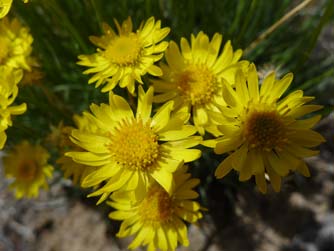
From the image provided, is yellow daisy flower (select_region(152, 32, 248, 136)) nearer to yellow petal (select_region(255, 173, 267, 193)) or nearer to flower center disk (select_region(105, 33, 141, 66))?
flower center disk (select_region(105, 33, 141, 66))

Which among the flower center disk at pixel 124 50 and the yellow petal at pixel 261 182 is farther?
the flower center disk at pixel 124 50

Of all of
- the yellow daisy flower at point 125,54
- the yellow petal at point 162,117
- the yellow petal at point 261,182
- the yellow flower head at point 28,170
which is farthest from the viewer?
the yellow flower head at point 28,170

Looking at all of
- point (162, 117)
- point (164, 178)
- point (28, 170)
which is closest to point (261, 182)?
point (164, 178)

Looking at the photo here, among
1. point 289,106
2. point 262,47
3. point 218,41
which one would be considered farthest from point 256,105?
point 262,47

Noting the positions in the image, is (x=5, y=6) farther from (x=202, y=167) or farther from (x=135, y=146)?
(x=202, y=167)

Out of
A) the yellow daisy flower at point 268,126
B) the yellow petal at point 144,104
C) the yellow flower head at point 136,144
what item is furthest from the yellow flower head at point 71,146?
the yellow daisy flower at point 268,126

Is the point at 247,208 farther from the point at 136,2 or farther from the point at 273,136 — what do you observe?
the point at 136,2

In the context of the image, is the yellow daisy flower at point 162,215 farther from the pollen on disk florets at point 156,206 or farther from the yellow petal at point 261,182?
the yellow petal at point 261,182
